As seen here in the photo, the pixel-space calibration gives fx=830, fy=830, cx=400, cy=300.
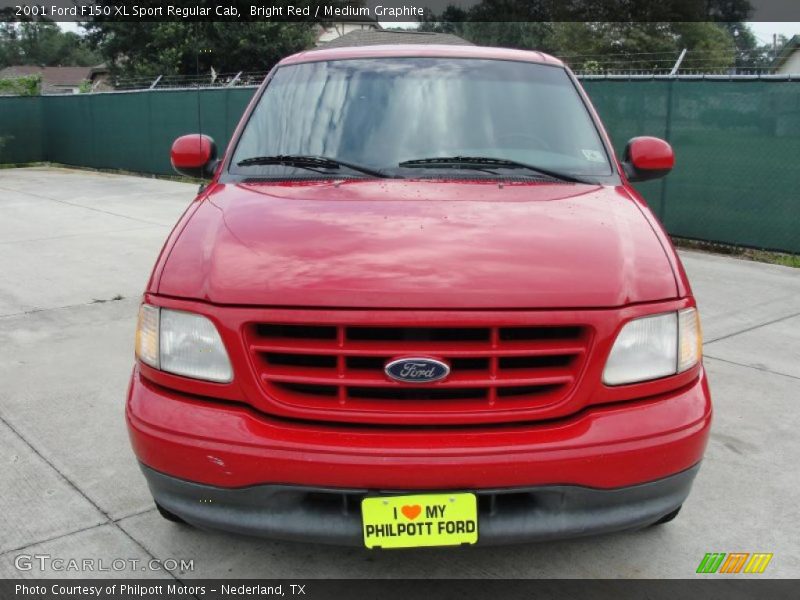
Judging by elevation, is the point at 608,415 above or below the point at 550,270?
below

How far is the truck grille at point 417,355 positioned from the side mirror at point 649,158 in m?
1.87

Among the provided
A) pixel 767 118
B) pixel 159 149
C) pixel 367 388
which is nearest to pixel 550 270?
pixel 367 388

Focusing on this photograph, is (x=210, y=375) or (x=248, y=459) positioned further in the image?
(x=210, y=375)

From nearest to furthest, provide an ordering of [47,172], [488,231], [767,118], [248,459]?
[248,459] < [488,231] < [767,118] < [47,172]

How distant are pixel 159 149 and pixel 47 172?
12.8ft

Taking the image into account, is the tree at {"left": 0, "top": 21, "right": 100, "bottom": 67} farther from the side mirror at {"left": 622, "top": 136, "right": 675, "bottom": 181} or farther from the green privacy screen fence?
the side mirror at {"left": 622, "top": 136, "right": 675, "bottom": 181}

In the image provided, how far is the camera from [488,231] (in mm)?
2697

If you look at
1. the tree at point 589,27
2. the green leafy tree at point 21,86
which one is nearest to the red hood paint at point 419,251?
the green leafy tree at point 21,86

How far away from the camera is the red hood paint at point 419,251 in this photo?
2.40 metres

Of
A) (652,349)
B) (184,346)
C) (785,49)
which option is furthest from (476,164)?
(785,49)

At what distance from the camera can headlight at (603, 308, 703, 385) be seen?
2.44m

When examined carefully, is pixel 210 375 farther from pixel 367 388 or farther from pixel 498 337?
pixel 498 337

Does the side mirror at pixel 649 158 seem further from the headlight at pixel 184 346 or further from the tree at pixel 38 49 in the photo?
the tree at pixel 38 49

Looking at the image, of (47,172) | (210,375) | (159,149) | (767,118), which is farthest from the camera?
(47,172)
